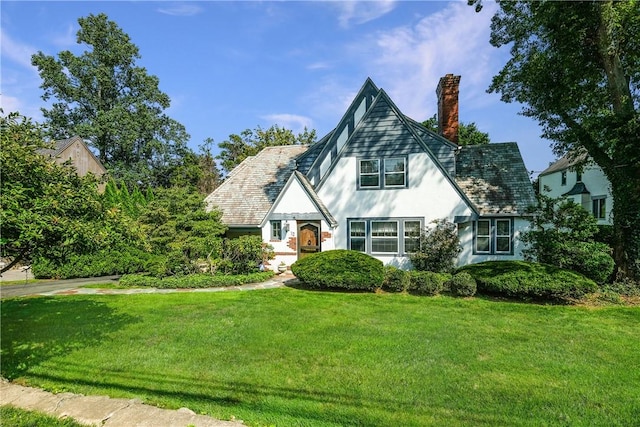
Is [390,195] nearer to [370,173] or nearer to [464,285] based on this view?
[370,173]

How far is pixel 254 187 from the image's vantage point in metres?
17.6

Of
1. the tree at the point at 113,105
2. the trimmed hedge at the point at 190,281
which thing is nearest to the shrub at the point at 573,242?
the trimmed hedge at the point at 190,281

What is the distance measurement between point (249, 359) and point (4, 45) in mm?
6743

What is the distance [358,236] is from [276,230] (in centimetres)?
389

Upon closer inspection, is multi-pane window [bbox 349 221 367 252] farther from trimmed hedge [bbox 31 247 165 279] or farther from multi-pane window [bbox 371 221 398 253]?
trimmed hedge [bbox 31 247 165 279]

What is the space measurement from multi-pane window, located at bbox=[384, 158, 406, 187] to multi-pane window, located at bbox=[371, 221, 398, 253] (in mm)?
1797

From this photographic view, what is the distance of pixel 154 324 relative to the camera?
7.41 m

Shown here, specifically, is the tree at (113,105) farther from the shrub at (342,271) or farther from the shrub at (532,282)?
the shrub at (532,282)

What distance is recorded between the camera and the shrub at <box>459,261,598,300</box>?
8797 millimetres

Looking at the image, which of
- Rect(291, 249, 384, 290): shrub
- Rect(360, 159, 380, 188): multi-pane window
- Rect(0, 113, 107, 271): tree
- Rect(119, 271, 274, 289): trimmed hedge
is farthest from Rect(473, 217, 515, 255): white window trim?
Rect(0, 113, 107, 271): tree

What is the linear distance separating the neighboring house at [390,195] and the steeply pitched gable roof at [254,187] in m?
1.03

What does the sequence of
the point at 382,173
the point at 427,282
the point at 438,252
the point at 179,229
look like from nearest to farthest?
the point at 427,282 < the point at 438,252 < the point at 179,229 < the point at 382,173

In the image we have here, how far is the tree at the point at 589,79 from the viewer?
9.63 m

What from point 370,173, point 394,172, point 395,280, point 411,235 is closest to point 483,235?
point 411,235
